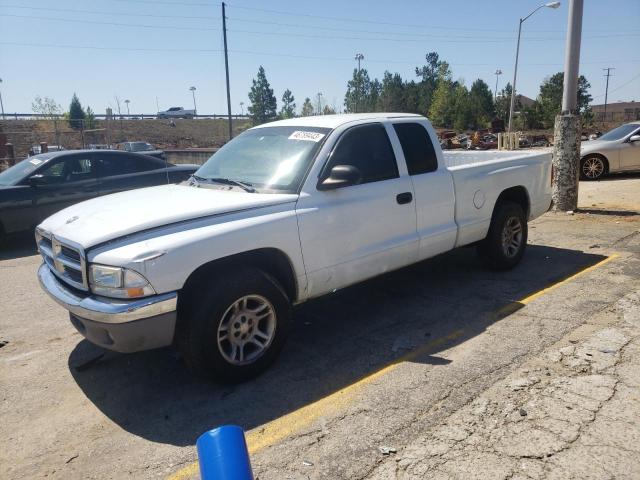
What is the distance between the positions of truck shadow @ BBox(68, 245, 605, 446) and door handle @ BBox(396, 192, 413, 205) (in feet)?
3.57

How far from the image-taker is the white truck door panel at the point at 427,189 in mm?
4703

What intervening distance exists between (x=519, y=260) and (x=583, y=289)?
0.97 metres

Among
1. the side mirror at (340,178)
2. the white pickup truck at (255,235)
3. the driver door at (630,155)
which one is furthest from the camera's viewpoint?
the driver door at (630,155)

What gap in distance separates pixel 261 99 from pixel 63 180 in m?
66.9

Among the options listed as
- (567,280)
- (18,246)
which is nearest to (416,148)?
(567,280)

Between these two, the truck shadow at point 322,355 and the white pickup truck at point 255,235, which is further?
the truck shadow at point 322,355

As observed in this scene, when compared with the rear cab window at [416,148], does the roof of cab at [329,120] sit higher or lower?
higher

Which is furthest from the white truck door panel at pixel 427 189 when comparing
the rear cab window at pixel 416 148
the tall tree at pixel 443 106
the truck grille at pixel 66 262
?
the tall tree at pixel 443 106

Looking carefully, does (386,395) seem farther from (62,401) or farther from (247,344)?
(62,401)

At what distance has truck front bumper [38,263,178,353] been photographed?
3061 mm

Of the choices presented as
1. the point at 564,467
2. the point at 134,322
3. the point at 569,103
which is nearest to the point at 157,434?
the point at 134,322

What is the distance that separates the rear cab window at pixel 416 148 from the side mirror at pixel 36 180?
6315 mm

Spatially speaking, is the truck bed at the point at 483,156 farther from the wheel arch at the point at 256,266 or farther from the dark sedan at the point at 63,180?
the dark sedan at the point at 63,180

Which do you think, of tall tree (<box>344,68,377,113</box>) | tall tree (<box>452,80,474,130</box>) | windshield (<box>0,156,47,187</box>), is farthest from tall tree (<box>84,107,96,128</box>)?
windshield (<box>0,156,47,187</box>)
